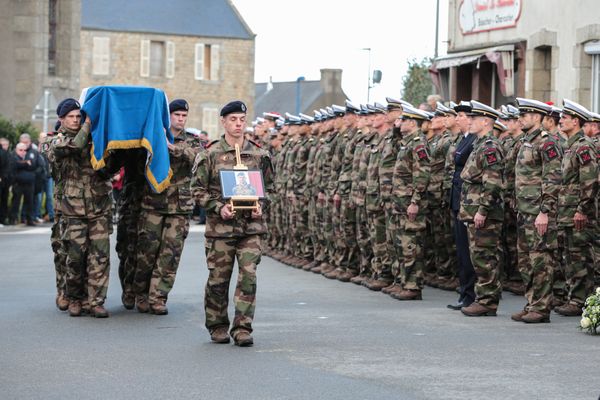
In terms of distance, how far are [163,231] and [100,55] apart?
6410cm

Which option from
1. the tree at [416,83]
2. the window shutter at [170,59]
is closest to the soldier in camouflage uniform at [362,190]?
the tree at [416,83]

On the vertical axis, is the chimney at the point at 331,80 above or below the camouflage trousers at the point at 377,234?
above

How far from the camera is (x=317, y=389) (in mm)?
9805

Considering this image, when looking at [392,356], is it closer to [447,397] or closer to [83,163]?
[447,397]

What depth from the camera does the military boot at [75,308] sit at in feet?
45.8

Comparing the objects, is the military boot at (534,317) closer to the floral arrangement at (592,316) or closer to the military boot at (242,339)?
the floral arrangement at (592,316)

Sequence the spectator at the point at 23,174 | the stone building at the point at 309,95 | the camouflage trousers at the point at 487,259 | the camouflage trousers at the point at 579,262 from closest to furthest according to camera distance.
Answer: the camouflage trousers at the point at 487,259, the camouflage trousers at the point at 579,262, the spectator at the point at 23,174, the stone building at the point at 309,95

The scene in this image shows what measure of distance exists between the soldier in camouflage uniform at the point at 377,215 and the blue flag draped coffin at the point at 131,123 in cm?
379

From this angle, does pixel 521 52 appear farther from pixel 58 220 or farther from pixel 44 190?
pixel 58 220

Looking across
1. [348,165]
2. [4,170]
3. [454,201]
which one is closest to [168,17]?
[4,170]

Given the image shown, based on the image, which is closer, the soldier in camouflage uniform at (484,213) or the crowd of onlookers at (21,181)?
the soldier in camouflage uniform at (484,213)

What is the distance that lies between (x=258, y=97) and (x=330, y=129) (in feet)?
323

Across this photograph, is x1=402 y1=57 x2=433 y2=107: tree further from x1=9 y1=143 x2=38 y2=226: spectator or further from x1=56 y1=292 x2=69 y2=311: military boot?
x1=56 y1=292 x2=69 y2=311: military boot

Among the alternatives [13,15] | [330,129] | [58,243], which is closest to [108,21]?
[13,15]
